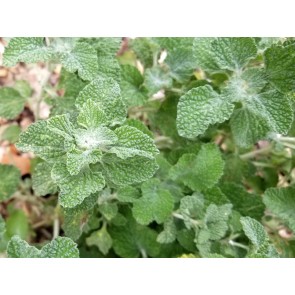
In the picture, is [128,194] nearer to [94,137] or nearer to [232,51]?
[94,137]

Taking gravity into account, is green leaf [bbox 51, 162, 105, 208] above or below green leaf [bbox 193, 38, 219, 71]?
below

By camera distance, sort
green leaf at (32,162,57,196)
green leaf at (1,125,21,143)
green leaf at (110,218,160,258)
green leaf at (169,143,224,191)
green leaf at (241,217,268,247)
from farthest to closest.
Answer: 1. green leaf at (1,125,21,143)
2. green leaf at (110,218,160,258)
3. green leaf at (169,143,224,191)
4. green leaf at (32,162,57,196)
5. green leaf at (241,217,268,247)

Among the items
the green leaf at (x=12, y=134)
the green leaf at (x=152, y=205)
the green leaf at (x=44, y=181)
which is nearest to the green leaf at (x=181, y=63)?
the green leaf at (x=152, y=205)

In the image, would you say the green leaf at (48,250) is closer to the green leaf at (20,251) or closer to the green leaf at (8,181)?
the green leaf at (20,251)

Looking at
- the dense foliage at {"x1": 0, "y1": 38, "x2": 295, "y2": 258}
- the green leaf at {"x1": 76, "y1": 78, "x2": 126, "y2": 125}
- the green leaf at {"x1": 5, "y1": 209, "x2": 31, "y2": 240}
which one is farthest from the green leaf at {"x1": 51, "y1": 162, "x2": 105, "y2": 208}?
the green leaf at {"x1": 5, "y1": 209, "x2": 31, "y2": 240}

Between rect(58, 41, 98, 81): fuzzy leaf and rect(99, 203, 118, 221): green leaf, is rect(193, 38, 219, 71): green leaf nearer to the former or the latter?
rect(58, 41, 98, 81): fuzzy leaf

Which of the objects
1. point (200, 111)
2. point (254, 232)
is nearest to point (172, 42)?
point (200, 111)

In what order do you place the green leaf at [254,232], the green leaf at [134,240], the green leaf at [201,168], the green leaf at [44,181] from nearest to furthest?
the green leaf at [254,232] → the green leaf at [44,181] → the green leaf at [201,168] → the green leaf at [134,240]
